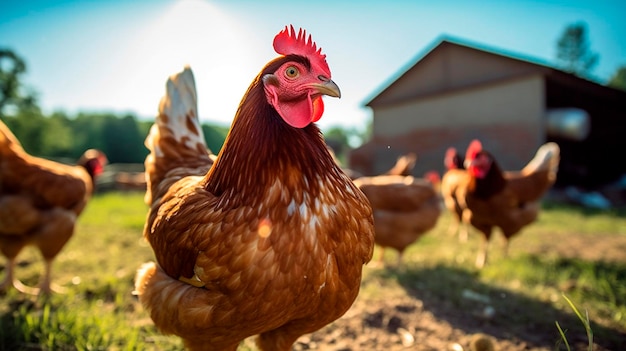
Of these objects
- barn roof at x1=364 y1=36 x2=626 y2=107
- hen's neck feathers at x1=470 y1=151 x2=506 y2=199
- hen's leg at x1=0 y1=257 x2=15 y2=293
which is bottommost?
hen's leg at x1=0 y1=257 x2=15 y2=293

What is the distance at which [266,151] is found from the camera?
1.41m

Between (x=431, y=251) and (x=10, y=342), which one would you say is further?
(x=431, y=251)

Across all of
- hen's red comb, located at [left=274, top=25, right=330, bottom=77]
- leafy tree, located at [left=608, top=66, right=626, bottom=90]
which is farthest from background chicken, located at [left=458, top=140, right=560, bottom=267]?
leafy tree, located at [left=608, top=66, right=626, bottom=90]

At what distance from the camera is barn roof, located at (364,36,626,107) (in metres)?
9.48

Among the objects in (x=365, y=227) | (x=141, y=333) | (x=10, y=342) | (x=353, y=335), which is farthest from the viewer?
(x=353, y=335)

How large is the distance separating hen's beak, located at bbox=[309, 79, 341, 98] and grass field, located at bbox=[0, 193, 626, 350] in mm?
2057

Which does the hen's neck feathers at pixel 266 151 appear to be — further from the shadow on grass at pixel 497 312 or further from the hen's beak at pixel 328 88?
the shadow on grass at pixel 497 312

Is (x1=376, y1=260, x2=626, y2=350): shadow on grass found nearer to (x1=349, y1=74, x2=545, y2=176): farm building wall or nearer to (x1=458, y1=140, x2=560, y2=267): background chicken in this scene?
(x1=458, y1=140, x2=560, y2=267): background chicken

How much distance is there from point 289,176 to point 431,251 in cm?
458

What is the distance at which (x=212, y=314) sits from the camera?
55.9 inches

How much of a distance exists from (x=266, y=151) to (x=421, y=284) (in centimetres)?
307

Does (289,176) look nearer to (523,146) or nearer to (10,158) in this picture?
(10,158)

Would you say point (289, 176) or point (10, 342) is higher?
point (289, 176)

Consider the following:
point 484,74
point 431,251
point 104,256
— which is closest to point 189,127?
point 104,256
